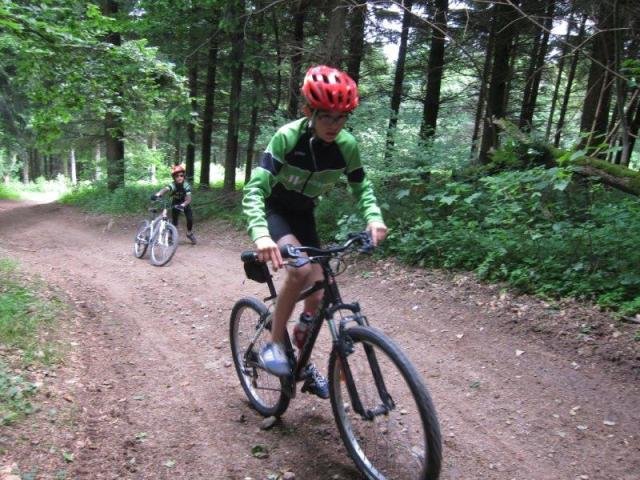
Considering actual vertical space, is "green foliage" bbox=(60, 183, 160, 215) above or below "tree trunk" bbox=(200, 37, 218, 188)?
below

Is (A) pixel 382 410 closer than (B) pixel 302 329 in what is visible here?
Yes

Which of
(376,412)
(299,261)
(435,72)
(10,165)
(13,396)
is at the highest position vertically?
(435,72)

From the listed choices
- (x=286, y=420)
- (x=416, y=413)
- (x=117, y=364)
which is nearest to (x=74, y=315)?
(x=117, y=364)

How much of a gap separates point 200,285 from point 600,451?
643 cm

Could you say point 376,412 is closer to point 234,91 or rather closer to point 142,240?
point 142,240

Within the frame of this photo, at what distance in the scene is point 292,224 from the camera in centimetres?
346

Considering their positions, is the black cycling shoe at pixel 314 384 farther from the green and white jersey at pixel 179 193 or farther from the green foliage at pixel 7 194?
the green foliage at pixel 7 194

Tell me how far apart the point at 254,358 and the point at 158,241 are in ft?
23.7

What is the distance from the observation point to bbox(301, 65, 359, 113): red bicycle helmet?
2.93 m

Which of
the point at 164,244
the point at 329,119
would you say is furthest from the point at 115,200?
the point at 329,119

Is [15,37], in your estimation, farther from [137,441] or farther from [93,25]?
[137,441]

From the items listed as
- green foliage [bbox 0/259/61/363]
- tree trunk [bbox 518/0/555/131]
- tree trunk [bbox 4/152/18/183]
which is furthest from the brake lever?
tree trunk [bbox 4/152/18/183]

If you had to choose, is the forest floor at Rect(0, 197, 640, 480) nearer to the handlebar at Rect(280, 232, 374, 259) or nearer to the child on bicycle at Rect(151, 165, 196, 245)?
the handlebar at Rect(280, 232, 374, 259)

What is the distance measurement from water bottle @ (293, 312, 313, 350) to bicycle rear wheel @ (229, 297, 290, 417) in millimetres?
281
